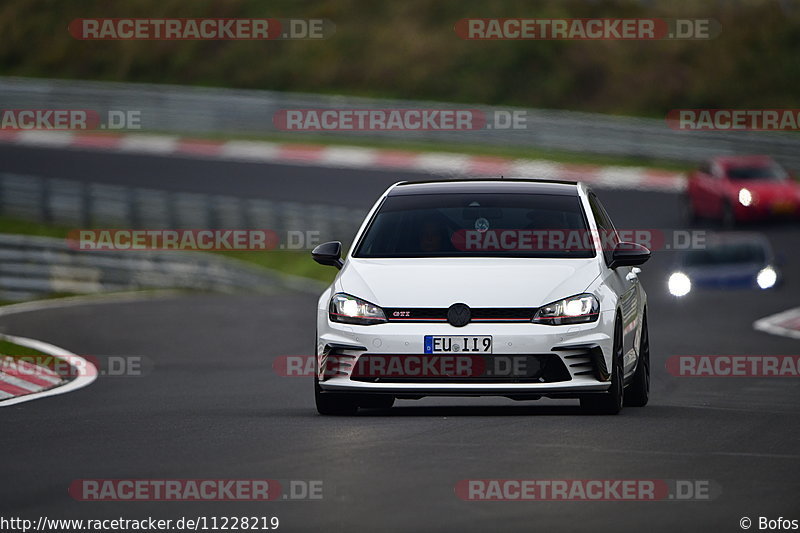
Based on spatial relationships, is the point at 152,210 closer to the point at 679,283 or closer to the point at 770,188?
the point at 679,283

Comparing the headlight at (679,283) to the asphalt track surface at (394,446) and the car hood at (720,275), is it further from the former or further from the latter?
the asphalt track surface at (394,446)

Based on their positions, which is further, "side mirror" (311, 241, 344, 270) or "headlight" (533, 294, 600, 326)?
"side mirror" (311, 241, 344, 270)

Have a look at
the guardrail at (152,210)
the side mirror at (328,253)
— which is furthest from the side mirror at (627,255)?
the guardrail at (152,210)

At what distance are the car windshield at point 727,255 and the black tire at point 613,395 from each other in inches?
749

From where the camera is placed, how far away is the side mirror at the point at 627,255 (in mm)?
11156

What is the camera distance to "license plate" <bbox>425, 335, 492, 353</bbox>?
1039 centimetres

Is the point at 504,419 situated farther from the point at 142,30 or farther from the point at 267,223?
the point at 142,30

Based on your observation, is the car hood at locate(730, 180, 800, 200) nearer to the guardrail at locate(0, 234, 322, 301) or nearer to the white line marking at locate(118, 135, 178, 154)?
the guardrail at locate(0, 234, 322, 301)

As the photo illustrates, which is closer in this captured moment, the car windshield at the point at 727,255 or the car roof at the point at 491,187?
the car roof at the point at 491,187

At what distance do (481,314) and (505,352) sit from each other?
276 millimetres

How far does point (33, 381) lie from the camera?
14.1 m

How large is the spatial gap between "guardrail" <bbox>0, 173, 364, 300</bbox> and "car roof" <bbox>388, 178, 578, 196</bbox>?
1693 cm

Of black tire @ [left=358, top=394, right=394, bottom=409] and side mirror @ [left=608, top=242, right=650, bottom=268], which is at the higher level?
side mirror @ [left=608, top=242, right=650, bottom=268]

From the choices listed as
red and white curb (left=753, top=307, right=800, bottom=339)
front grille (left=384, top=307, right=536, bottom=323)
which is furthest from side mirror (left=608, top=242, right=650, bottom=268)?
red and white curb (left=753, top=307, right=800, bottom=339)
